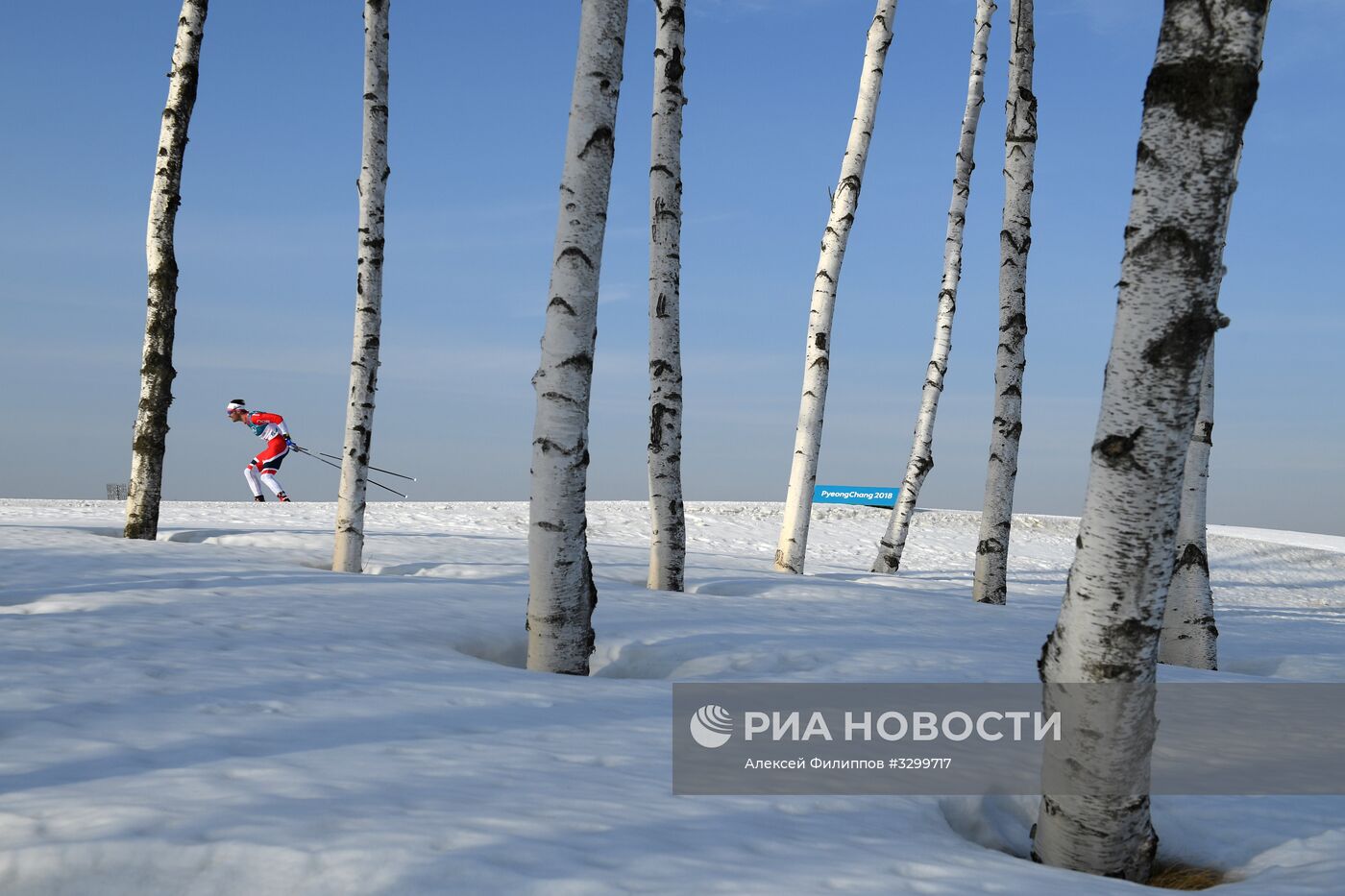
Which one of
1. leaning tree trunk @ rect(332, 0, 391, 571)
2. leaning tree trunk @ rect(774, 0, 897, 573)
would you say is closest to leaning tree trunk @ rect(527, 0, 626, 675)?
leaning tree trunk @ rect(332, 0, 391, 571)

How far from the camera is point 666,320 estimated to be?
33.6ft

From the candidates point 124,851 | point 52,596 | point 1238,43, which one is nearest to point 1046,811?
point 1238,43

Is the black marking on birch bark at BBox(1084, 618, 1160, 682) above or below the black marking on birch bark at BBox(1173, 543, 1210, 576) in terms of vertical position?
below

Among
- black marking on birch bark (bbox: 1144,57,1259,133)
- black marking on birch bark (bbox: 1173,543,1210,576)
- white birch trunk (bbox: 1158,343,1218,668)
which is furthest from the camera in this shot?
black marking on birch bark (bbox: 1173,543,1210,576)

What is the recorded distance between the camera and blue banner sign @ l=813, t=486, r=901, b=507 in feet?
80.0

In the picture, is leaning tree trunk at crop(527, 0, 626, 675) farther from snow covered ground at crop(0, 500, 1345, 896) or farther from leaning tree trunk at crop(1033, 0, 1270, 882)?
leaning tree trunk at crop(1033, 0, 1270, 882)

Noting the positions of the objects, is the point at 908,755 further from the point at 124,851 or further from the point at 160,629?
the point at 160,629

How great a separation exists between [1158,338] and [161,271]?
1082 cm

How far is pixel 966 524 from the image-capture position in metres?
24.0

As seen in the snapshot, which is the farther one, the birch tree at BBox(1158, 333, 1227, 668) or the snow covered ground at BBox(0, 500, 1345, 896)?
the birch tree at BBox(1158, 333, 1227, 668)

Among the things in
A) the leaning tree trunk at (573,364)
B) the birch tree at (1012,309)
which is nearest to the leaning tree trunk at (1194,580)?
the birch tree at (1012,309)

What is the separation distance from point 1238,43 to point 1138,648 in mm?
2002

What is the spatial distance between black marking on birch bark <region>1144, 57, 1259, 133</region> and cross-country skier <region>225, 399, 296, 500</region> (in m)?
18.2

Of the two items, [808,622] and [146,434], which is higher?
[146,434]
